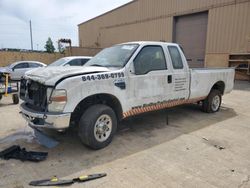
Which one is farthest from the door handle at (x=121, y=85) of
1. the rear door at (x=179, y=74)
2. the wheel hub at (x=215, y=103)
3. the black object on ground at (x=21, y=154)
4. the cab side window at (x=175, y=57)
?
the wheel hub at (x=215, y=103)

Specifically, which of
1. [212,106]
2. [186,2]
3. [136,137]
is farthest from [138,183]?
[186,2]

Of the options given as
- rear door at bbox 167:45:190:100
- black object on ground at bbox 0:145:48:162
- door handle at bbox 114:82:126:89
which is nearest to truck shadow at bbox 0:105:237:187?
black object on ground at bbox 0:145:48:162

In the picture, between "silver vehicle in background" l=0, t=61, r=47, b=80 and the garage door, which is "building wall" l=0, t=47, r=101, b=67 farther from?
the garage door

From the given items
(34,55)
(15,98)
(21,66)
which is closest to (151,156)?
(15,98)

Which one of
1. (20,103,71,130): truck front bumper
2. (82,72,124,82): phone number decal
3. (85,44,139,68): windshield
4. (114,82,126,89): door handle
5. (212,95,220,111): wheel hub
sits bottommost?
(212,95,220,111): wheel hub

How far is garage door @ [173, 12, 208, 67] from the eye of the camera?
17266mm

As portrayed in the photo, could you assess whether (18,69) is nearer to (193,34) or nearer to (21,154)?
(21,154)

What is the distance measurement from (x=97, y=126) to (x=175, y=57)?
257 centimetres

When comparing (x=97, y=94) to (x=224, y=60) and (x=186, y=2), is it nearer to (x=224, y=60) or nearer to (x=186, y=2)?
(x=224, y=60)

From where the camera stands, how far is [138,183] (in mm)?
2812

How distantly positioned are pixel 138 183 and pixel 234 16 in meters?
15.8

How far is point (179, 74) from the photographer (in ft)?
16.4

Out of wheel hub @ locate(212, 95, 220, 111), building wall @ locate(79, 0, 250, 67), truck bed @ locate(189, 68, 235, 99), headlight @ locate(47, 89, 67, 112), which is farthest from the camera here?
building wall @ locate(79, 0, 250, 67)

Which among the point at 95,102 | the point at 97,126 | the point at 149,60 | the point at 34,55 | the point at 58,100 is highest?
the point at 34,55
